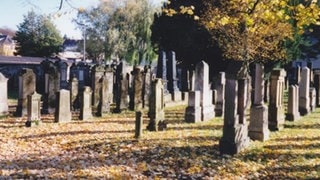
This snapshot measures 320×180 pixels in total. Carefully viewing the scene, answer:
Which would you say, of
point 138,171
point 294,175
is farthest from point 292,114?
point 138,171

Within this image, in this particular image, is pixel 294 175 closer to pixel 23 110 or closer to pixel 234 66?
pixel 234 66

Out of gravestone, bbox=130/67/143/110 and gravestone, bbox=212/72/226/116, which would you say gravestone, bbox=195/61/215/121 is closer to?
gravestone, bbox=212/72/226/116

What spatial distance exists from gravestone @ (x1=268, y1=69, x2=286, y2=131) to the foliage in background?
33.8 m

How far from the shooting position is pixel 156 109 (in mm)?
11500

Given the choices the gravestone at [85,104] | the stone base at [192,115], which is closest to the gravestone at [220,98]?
the stone base at [192,115]

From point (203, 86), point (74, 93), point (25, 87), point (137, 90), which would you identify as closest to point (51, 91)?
point (74, 93)

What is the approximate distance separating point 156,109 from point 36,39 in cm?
3623

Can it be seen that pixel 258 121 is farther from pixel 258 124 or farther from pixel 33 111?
pixel 33 111

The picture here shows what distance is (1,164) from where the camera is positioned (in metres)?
7.36

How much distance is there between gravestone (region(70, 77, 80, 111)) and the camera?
15273 mm

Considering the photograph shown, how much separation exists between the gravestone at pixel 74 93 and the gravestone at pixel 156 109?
184 inches

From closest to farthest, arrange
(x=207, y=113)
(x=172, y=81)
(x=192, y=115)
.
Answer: (x=192, y=115)
(x=207, y=113)
(x=172, y=81)

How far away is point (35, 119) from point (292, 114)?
29.8 feet

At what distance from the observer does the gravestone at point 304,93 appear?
1586 centimetres
